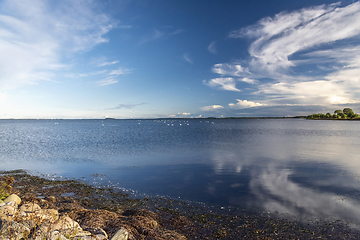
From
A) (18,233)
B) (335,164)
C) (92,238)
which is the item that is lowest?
(335,164)

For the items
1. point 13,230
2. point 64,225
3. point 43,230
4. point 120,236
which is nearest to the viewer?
point 13,230

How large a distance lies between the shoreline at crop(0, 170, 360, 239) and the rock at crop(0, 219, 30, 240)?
2.55m

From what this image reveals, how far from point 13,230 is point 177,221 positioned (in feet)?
22.2

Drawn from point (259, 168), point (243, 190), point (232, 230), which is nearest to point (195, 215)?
point (232, 230)

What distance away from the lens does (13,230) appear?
20.7ft

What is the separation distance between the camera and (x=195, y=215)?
1098cm

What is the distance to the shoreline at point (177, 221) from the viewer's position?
8828 millimetres

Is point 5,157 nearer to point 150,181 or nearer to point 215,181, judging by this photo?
point 150,181

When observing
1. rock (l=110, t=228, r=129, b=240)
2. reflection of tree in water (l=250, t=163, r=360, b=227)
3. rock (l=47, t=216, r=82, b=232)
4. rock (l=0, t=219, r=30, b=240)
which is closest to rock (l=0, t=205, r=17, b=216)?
rock (l=0, t=219, r=30, b=240)

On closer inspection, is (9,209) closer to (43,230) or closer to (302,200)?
(43,230)

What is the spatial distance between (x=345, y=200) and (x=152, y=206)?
12860 mm

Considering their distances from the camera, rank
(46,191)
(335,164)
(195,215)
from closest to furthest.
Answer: (195,215), (46,191), (335,164)

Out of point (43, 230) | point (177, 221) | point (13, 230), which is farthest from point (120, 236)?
point (177, 221)

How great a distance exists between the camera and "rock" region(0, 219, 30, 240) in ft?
20.2
